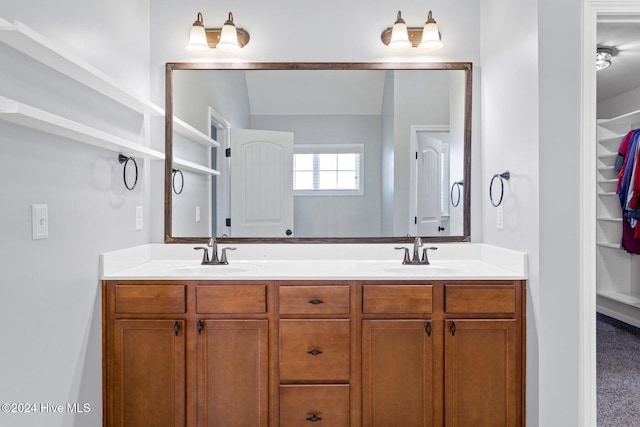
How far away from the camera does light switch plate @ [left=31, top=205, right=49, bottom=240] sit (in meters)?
1.46

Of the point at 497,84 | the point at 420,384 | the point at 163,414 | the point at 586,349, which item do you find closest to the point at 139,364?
the point at 163,414

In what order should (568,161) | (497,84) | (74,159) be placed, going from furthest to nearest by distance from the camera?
(497,84) → (568,161) → (74,159)

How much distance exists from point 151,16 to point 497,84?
6.59 ft

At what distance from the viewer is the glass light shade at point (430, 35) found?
2.33m

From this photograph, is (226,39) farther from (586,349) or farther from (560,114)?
(586,349)

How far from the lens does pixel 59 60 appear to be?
4.79ft

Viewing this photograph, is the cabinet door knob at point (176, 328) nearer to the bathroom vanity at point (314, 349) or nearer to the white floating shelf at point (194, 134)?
the bathroom vanity at point (314, 349)

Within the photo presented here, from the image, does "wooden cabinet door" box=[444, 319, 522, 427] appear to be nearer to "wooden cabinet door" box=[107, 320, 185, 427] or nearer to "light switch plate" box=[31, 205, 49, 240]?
"wooden cabinet door" box=[107, 320, 185, 427]

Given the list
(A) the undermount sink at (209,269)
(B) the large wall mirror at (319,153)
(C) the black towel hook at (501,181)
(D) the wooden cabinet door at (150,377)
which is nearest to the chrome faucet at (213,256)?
(A) the undermount sink at (209,269)

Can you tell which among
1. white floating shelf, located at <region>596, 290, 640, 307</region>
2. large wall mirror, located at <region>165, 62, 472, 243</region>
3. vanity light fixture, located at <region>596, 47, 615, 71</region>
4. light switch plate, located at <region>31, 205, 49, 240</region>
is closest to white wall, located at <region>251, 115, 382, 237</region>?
large wall mirror, located at <region>165, 62, 472, 243</region>

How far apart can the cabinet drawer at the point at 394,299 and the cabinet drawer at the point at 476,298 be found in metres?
0.10

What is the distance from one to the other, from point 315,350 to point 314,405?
0.26 meters

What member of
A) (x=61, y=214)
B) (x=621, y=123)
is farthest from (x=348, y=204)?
(x=621, y=123)

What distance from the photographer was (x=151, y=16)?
2.44m
